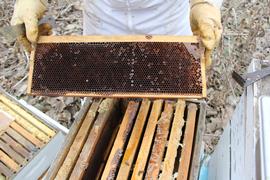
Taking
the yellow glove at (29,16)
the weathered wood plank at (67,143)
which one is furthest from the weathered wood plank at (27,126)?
the weathered wood plank at (67,143)

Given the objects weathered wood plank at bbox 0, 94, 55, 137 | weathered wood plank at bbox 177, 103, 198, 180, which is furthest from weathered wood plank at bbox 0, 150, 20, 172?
weathered wood plank at bbox 177, 103, 198, 180

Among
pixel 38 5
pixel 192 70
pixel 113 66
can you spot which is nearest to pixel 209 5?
pixel 192 70

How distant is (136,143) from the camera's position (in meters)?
1.71

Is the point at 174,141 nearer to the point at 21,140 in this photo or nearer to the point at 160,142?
the point at 160,142

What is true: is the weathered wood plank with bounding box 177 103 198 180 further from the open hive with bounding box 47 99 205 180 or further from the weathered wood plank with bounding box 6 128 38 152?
the weathered wood plank with bounding box 6 128 38 152

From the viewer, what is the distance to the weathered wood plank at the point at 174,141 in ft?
5.23

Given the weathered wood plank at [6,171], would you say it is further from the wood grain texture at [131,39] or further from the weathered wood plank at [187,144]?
the weathered wood plank at [187,144]

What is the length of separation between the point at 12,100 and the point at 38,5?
681 mm

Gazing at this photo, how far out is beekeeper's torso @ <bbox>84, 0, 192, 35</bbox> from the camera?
221 cm

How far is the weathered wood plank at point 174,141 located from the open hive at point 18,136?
0.94m

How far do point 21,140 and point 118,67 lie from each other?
0.91 metres

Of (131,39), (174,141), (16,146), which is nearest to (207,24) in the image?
(131,39)

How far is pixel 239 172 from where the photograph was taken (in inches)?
57.8

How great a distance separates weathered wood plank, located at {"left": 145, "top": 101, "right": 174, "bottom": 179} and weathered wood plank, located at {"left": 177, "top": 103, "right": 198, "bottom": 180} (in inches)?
3.4
